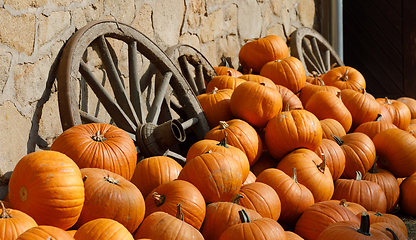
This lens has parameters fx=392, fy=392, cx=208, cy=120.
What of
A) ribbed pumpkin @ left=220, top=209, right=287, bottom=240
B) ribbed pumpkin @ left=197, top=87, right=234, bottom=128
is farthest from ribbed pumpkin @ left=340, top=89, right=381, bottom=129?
ribbed pumpkin @ left=220, top=209, right=287, bottom=240

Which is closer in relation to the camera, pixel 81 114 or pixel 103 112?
pixel 81 114

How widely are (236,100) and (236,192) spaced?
1018mm

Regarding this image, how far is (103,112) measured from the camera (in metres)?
2.70

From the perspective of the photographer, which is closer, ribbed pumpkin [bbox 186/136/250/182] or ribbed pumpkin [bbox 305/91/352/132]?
ribbed pumpkin [bbox 186/136/250/182]

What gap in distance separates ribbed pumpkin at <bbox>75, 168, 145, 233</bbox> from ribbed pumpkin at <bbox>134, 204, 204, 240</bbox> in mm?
61

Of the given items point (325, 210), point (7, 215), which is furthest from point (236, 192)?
point (7, 215)

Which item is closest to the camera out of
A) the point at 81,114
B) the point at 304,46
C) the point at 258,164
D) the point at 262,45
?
the point at 81,114

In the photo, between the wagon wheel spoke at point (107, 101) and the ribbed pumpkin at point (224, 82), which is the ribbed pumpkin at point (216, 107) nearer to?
the ribbed pumpkin at point (224, 82)

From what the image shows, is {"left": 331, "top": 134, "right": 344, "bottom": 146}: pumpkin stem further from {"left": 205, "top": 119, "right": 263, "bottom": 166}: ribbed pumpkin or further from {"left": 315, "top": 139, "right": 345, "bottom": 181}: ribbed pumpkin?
{"left": 205, "top": 119, "right": 263, "bottom": 166}: ribbed pumpkin

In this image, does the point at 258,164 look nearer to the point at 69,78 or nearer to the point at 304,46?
the point at 69,78

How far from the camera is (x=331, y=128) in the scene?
3.08 meters

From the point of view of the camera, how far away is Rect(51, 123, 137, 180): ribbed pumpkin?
74.0 inches

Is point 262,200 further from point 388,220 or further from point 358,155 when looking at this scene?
point 358,155

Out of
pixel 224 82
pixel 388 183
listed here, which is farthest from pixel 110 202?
pixel 388 183
